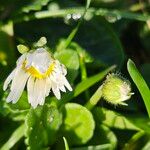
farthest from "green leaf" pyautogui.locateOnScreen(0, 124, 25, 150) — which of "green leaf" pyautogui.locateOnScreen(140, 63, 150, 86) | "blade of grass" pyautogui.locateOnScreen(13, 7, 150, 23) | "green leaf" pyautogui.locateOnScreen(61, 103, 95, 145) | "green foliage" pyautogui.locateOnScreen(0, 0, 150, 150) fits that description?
"green leaf" pyautogui.locateOnScreen(140, 63, 150, 86)

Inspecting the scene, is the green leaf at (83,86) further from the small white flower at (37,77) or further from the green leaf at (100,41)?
the green leaf at (100,41)

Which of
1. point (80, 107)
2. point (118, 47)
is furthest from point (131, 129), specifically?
point (118, 47)

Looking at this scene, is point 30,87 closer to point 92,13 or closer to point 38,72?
point 38,72

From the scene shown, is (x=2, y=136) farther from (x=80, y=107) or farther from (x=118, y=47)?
(x=118, y=47)

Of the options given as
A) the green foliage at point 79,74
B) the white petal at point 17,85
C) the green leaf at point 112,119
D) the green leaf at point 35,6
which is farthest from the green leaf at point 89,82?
the green leaf at point 35,6

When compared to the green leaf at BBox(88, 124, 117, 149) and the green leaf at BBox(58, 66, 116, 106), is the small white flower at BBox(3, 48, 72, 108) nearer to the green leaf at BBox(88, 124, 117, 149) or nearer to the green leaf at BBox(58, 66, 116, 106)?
the green leaf at BBox(58, 66, 116, 106)

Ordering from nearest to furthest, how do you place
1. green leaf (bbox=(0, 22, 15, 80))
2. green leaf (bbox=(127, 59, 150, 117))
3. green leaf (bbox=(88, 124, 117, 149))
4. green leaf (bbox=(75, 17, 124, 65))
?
green leaf (bbox=(127, 59, 150, 117)) → green leaf (bbox=(88, 124, 117, 149)) → green leaf (bbox=(0, 22, 15, 80)) → green leaf (bbox=(75, 17, 124, 65))
